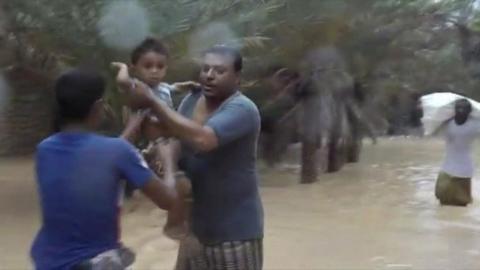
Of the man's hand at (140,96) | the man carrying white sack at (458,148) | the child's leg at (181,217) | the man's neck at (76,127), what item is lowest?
the man carrying white sack at (458,148)

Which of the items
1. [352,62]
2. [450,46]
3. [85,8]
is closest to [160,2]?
[85,8]

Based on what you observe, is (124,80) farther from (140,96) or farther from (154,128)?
(154,128)

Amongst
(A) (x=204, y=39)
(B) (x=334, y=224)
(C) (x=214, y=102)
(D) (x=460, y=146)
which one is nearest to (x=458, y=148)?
(D) (x=460, y=146)

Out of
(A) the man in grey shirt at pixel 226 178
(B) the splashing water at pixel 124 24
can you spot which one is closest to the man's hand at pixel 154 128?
(A) the man in grey shirt at pixel 226 178

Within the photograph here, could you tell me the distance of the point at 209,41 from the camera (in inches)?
389

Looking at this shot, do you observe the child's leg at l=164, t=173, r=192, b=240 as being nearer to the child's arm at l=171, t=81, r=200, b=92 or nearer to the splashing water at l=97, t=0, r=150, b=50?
the child's arm at l=171, t=81, r=200, b=92

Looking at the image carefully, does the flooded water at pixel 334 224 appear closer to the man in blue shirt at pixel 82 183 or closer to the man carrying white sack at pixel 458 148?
the man carrying white sack at pixel 458 148

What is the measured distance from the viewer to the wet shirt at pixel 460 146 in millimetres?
10281

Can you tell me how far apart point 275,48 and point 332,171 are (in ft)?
14.0

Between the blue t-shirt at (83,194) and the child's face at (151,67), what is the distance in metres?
0.96

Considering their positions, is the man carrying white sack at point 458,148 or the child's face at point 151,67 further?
the man carrying white sack at point 458,148

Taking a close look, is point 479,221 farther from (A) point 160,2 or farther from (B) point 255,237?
(B) point 255,237

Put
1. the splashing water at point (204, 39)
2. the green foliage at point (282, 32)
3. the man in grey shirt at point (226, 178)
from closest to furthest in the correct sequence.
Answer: the man in grey shirt at point (226, 178)
the green foliage at point (282, 32)
the splashing water at point (204, 39)

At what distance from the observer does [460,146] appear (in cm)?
1038
